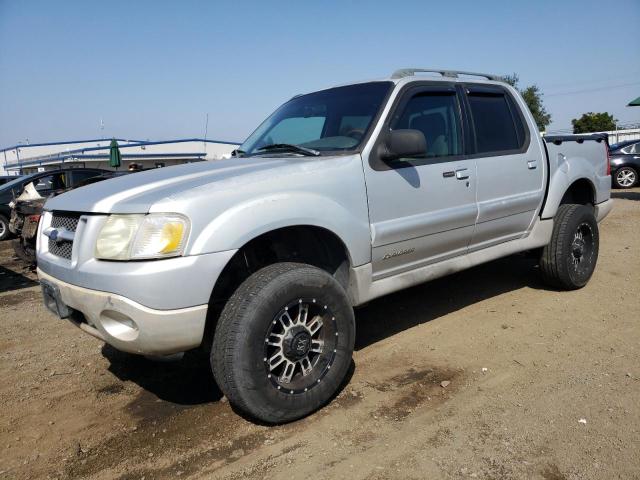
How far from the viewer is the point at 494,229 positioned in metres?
4.00

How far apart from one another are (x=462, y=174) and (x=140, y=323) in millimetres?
2454

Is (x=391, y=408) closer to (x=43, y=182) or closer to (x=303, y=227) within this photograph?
(x=303, y=227)

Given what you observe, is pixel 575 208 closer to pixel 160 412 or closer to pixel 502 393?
pixel 502 393

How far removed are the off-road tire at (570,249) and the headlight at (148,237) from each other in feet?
11.6

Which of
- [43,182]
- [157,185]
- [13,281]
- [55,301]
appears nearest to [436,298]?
[157,185]

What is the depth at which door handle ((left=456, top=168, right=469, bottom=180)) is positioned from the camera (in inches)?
143

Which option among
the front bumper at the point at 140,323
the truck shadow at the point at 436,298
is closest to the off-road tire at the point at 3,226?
the truck shadow at the point at 436,298

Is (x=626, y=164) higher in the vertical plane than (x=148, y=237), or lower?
lower

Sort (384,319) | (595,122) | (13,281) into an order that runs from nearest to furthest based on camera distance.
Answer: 1. (384,319)
2. (13,281)
3. (595,122)

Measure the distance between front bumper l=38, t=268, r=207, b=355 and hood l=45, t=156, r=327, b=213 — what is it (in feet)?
1.47

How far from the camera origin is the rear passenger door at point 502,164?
3.87 m

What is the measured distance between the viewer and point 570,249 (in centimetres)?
464

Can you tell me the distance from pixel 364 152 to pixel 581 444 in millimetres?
1970

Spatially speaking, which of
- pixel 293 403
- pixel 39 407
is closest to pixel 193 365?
pixel 39 407
